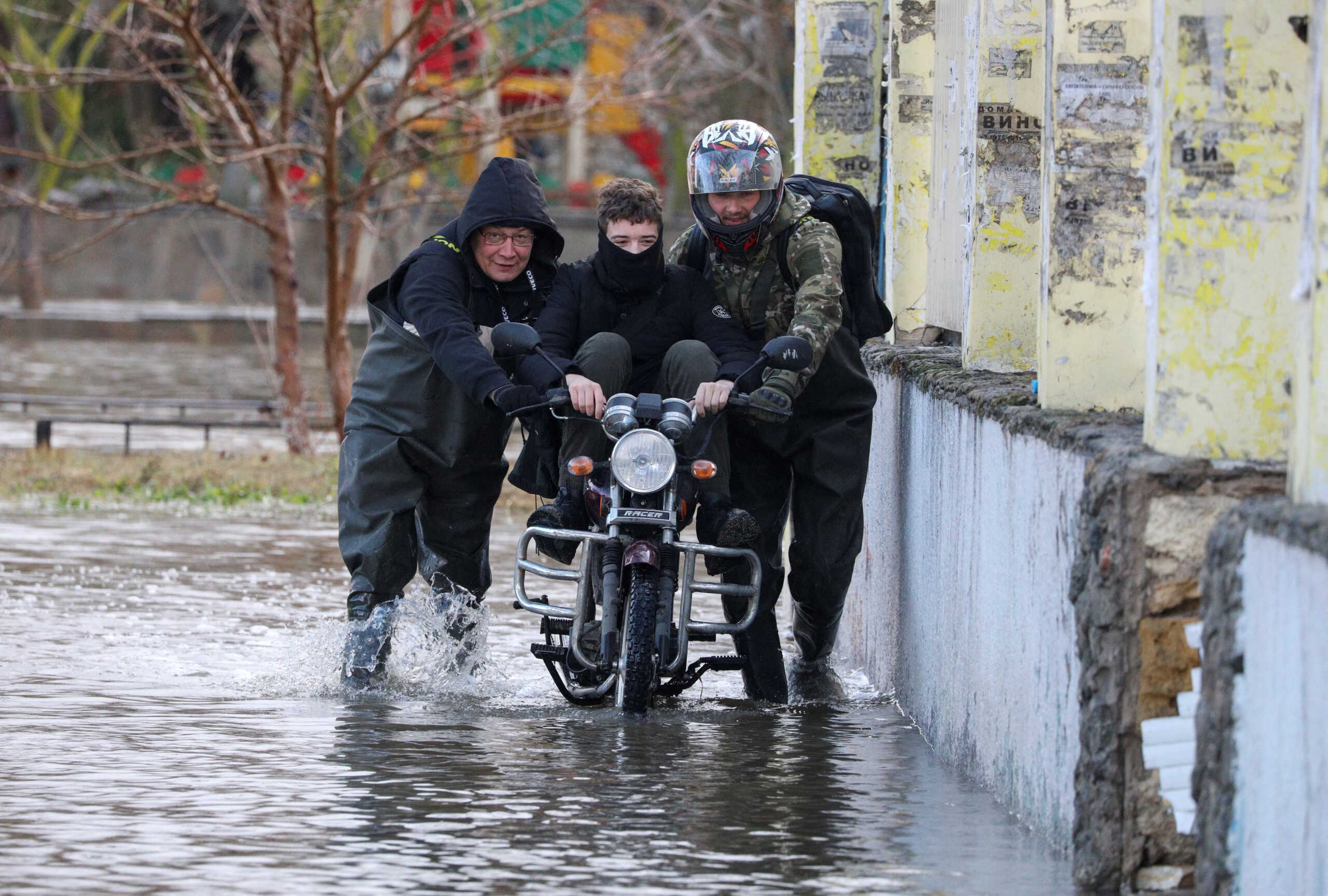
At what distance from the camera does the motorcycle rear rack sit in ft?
23.8

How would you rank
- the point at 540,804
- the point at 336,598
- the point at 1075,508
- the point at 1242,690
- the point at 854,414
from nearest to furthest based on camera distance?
1. the point at 1242,690
2. the point at 1075,508
3. the point at 540,804
4. the point at 854,414
5. the point at 336,598

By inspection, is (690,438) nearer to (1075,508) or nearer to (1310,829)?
(1075,508)

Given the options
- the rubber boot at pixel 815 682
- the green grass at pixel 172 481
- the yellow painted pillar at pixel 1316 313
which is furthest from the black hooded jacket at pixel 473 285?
the green grass at pixel 172 481

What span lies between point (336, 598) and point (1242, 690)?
22.3 ft

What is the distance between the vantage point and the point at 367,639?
316 inches

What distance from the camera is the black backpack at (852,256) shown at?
8.04 m

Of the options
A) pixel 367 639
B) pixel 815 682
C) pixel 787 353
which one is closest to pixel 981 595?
pixel 787 353

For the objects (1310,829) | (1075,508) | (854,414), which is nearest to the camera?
(1310,829)

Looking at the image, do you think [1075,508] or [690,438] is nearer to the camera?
[1075,508]

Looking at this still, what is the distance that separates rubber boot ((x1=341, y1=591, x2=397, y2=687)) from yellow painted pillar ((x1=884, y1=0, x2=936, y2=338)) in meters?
2.82

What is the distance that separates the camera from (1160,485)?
4879mm

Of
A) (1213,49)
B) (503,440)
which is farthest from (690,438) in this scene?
(1213,49)

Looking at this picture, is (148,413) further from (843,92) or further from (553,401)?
(553,401)

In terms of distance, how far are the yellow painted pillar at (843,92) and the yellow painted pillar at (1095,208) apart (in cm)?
420
